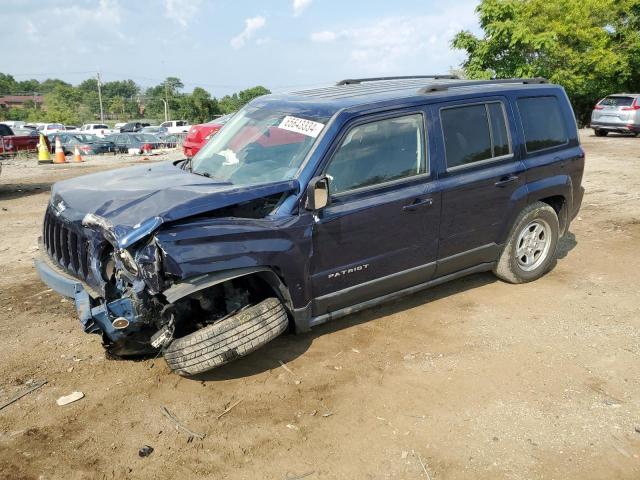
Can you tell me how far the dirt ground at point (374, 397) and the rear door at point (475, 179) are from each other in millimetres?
593

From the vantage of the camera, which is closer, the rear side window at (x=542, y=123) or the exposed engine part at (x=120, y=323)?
the exposed engine part at (x=120, y=323)

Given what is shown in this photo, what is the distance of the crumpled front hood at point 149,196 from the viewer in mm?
3291

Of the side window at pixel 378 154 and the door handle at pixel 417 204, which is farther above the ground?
the side window at pixel 378 154

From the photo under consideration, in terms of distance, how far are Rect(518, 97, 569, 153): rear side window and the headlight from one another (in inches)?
141

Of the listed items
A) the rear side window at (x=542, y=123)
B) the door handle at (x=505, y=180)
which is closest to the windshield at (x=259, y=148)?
the door handle at (x=505, y=180)

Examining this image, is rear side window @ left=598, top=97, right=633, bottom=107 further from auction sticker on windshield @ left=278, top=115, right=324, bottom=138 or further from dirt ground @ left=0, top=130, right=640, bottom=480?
auction sticker on windshield @ left=278, top=115, right=324, bottom=138

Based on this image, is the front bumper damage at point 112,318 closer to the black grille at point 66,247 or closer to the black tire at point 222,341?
the black grille at point 66,247

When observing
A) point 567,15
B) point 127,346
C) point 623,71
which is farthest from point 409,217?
point 623,71

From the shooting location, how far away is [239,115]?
493cm

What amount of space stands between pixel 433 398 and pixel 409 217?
1371mm

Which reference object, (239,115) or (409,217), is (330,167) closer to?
(409,217)

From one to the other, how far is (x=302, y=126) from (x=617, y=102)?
1872cm

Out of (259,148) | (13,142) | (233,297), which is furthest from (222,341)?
(13,142)

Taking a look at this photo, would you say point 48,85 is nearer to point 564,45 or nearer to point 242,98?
point 242,98
